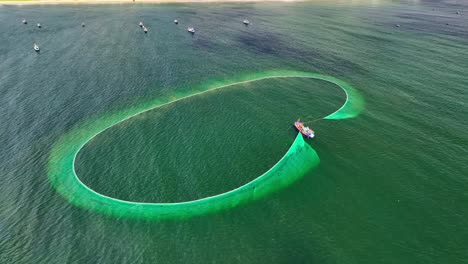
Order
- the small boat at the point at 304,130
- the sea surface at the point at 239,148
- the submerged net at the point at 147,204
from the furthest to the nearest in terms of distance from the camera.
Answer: the small boat at the point at 304,130 → the submerged net at the point at 147,204 → the sea surface at the point at 239,148

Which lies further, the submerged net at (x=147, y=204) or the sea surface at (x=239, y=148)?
the submerged net at (x=147, y=204)

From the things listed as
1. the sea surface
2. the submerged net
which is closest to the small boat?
the submerged net

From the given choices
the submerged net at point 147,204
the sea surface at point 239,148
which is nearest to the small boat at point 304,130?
the submerged net at point 147,204

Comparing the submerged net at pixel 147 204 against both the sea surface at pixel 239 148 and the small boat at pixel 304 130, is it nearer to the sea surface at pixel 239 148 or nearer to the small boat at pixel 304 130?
the small boat at pixel 304 130

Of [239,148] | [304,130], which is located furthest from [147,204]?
[304,130]

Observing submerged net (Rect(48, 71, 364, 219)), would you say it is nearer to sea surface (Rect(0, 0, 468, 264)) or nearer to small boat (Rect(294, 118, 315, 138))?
small boat (Rect(294, 118, 315, 138))

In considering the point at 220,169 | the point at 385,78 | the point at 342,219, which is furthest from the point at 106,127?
the point at 385,78
